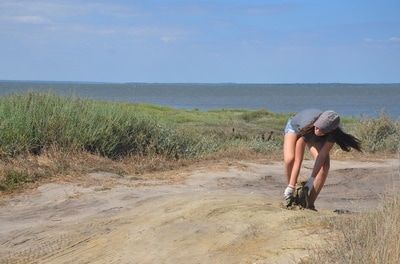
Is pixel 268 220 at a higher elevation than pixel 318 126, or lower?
lower

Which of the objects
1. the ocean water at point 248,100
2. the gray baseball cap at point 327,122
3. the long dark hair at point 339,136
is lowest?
the ocean water at point 248,100

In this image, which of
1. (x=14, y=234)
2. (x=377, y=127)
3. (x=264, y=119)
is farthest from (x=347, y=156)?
(x=264, y=119)

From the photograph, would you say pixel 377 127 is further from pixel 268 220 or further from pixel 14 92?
pixel 268 220

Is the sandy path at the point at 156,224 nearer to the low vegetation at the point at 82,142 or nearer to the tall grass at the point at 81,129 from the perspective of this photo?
the low vegetation at the point at 82,142

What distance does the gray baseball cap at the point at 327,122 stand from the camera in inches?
295

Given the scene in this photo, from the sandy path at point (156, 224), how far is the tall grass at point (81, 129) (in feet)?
5.08

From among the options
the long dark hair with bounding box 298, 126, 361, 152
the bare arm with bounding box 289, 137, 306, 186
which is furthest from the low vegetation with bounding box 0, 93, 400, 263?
the long dark hair with bounding box 298, 126, 361, 152

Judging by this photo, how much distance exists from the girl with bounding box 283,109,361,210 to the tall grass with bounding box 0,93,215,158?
5.45 meters

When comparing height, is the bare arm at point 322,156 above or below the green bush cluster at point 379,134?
above

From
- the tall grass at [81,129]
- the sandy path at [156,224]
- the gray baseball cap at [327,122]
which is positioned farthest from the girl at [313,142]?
the tall grass at [81,129]

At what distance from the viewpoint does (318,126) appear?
750 centimetres

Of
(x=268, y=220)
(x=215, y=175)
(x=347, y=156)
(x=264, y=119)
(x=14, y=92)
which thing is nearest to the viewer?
(x=268, y=220)

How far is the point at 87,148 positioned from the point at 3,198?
2.95 m

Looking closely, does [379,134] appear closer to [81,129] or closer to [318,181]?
[81,129]
